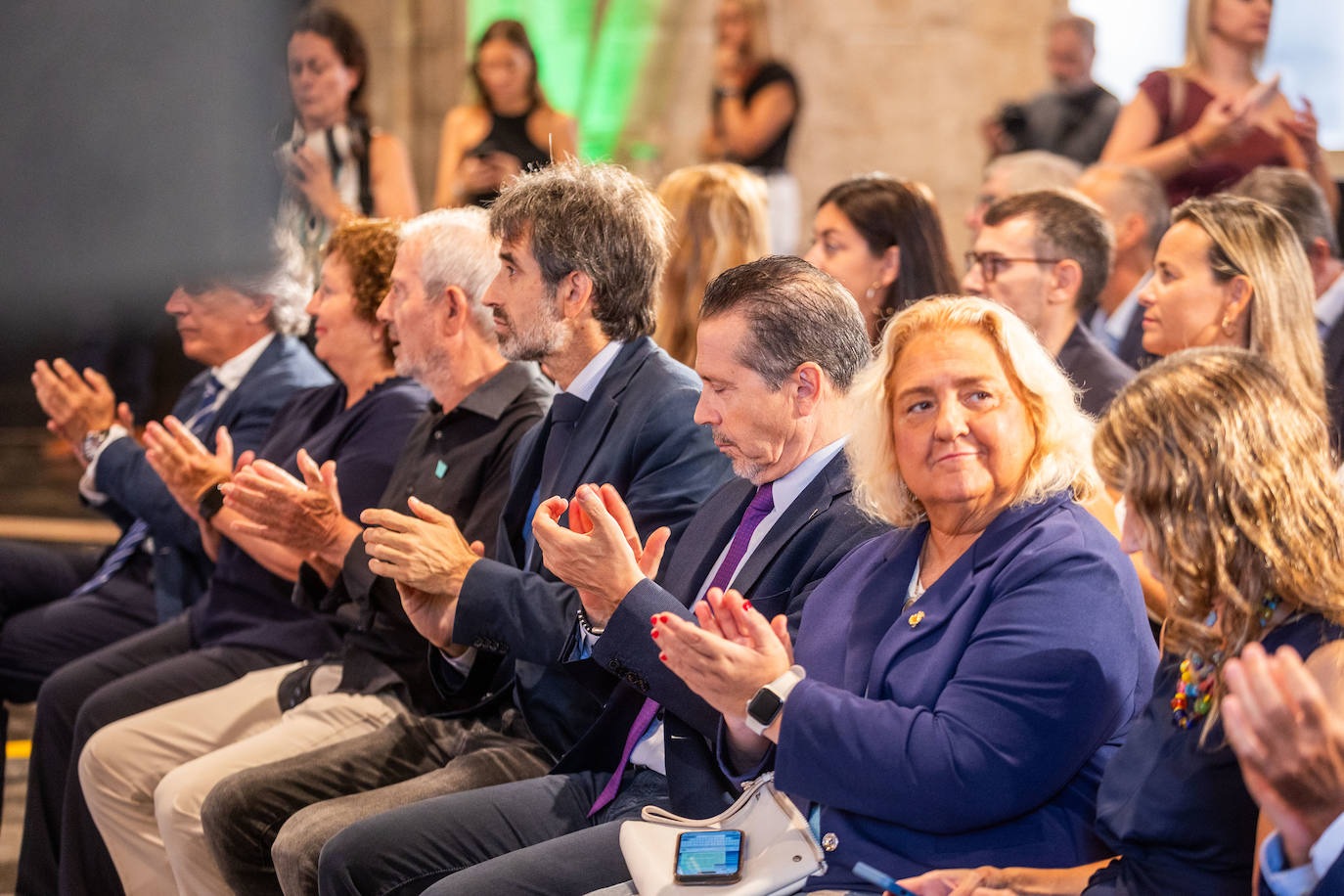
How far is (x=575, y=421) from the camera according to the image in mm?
2863

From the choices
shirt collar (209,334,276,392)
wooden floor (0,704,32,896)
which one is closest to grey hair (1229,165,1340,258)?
shirt collar (209,334,276,392)

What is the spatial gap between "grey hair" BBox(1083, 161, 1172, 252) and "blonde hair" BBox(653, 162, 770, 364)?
1267 mm

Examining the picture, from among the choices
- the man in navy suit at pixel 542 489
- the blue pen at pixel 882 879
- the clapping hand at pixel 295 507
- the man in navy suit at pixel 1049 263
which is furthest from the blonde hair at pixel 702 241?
the blue pen at pixel 882 879

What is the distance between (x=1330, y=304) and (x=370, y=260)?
8.34 feet

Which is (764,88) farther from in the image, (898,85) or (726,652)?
(726,652)

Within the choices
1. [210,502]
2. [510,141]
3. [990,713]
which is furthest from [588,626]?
[510,141]

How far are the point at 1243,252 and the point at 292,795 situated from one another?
2348 millimetres

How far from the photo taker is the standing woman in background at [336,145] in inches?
214

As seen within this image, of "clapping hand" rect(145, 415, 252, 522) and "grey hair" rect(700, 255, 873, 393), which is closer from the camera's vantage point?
"grey hair" rect(700, 255, 873, 393)

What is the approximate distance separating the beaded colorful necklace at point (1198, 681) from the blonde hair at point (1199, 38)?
3934 millimetres

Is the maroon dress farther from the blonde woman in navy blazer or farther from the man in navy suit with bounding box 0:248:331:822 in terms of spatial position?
the blonde woman in navy blazer

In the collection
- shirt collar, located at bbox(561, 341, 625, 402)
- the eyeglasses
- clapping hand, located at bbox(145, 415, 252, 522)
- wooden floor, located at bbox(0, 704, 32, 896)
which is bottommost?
wooden floor, located at bbox(0, 704, 32, 896)

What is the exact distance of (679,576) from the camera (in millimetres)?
2490

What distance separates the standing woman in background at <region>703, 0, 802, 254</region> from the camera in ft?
19.8
